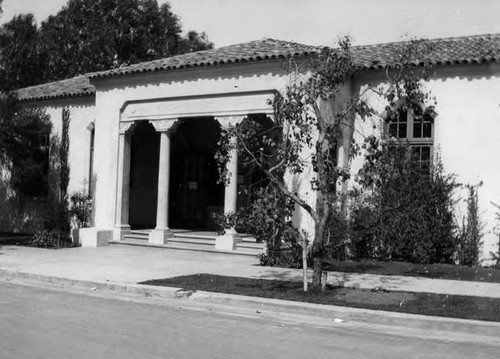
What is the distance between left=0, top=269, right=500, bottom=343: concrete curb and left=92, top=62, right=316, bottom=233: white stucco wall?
5.33 metres

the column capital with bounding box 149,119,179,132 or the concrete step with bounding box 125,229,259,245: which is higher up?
the column capital with bounding box 149,119,179,132

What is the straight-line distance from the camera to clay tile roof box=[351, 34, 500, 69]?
1396 centimetres

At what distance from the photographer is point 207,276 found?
11.8m

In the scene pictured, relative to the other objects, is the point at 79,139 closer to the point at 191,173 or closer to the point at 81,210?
the point at 81,210

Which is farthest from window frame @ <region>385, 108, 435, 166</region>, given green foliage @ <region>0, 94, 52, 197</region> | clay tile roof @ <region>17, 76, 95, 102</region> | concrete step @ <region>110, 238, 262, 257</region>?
green foliage @ <region>0, 94, 52, 197</region>

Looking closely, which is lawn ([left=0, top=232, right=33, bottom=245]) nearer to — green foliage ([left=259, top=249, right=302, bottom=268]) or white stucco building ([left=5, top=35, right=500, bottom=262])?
white stucco building ([left=5, top=35, right=500, bottom=262])

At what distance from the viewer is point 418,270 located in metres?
12.7

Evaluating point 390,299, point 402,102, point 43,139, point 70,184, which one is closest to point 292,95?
point 402,102

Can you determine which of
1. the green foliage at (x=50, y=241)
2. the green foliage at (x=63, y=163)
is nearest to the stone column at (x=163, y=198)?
the green foliage at (x=50, y=241)

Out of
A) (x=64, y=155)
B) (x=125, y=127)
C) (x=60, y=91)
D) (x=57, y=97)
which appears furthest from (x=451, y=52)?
(x=60, y=91)

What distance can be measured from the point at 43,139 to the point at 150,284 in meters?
12.7

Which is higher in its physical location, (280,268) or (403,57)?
(403,57)

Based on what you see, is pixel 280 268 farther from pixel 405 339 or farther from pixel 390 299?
pixel 405 339

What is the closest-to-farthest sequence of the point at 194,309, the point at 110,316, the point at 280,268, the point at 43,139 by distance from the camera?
the point at 110,316
the point at 194,309
the point at 280,268
the point at 43,139
